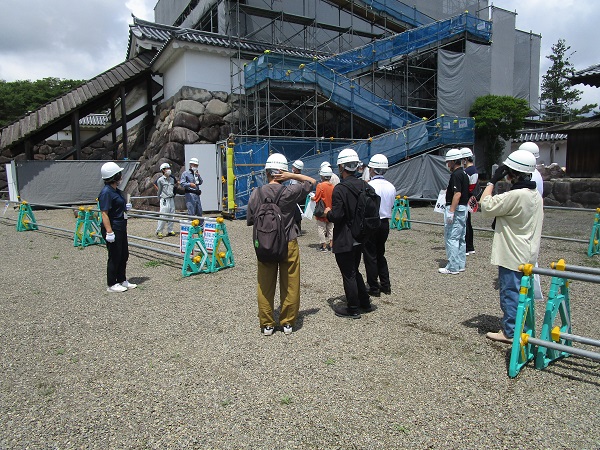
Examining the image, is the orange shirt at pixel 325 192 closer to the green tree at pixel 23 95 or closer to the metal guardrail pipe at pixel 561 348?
the metal guardrail pipe at pixel 561 348

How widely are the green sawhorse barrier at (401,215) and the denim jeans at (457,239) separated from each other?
4.35m

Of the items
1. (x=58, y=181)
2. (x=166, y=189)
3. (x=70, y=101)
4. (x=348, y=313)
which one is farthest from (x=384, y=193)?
(x=70, y=101)

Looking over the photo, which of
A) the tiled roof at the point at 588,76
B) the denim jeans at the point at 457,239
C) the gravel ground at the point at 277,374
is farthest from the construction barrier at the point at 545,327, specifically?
the tiled roof at the point at 588,76

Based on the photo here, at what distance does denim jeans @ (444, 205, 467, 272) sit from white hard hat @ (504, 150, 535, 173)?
258 centimetres

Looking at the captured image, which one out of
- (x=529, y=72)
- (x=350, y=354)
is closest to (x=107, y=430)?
(x=350, y=354)

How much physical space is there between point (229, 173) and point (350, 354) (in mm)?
9841

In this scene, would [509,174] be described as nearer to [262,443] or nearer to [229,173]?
[262,443]

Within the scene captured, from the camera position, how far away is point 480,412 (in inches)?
112

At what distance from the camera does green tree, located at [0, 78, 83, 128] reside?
28.0 metres

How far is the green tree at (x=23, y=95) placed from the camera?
1101 inches

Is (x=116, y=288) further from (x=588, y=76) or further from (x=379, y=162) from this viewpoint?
→ (x=588, y=76)

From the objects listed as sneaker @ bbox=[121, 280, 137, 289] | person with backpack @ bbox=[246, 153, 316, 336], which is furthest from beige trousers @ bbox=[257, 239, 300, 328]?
sneaker @ bbox=[121, 280, 137, 289]

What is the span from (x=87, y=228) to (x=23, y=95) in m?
25.5

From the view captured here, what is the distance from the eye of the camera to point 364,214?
4520 millimetres
